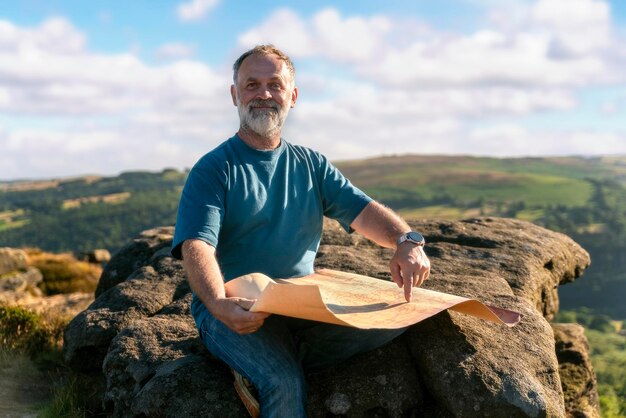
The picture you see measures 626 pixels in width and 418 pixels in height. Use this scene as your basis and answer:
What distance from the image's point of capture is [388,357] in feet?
16.2

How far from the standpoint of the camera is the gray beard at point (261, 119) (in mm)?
5055

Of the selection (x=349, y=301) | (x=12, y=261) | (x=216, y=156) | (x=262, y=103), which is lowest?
(x=12, y=261)

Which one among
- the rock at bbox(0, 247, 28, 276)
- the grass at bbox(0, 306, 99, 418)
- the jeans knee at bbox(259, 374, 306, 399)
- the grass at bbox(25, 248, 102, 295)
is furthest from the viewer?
the rock at bbox(0, 247, 28, 276)

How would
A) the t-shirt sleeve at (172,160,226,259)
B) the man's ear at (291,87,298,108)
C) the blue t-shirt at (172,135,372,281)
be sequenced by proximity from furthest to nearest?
the man's ear at (291,87,298,108) → the blue t-shirt at (172,135,372,281) → the t-shirt sleeve at (172,160,226,259)

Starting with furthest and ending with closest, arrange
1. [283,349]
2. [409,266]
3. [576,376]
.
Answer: [576,376] → [409,266] → [283,349]

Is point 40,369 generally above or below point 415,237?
below

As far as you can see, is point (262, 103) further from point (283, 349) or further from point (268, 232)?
point (283, 349)

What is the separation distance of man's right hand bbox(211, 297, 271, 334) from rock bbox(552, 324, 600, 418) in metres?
5.41

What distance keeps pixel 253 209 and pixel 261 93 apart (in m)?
0.98

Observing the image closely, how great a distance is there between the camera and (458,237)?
8711 millimetres

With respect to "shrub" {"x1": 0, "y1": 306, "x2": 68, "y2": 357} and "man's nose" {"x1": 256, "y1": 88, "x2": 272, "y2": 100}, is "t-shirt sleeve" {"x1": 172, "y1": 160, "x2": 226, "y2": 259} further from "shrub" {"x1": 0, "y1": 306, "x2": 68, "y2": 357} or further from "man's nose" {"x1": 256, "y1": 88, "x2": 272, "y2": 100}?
"shrub" {"x1": 0, "y1": 306, "x2": 68, "y2": 357}

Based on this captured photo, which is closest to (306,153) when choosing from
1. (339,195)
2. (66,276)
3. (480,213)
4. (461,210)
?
(339,195)

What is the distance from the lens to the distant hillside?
373 ft

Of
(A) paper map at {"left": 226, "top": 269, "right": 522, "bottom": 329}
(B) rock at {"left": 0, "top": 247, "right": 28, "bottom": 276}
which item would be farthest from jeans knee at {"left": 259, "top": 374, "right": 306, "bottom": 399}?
(B) rock at {"left": 0, "top": 247, "right": 28, "bottom": 276}
